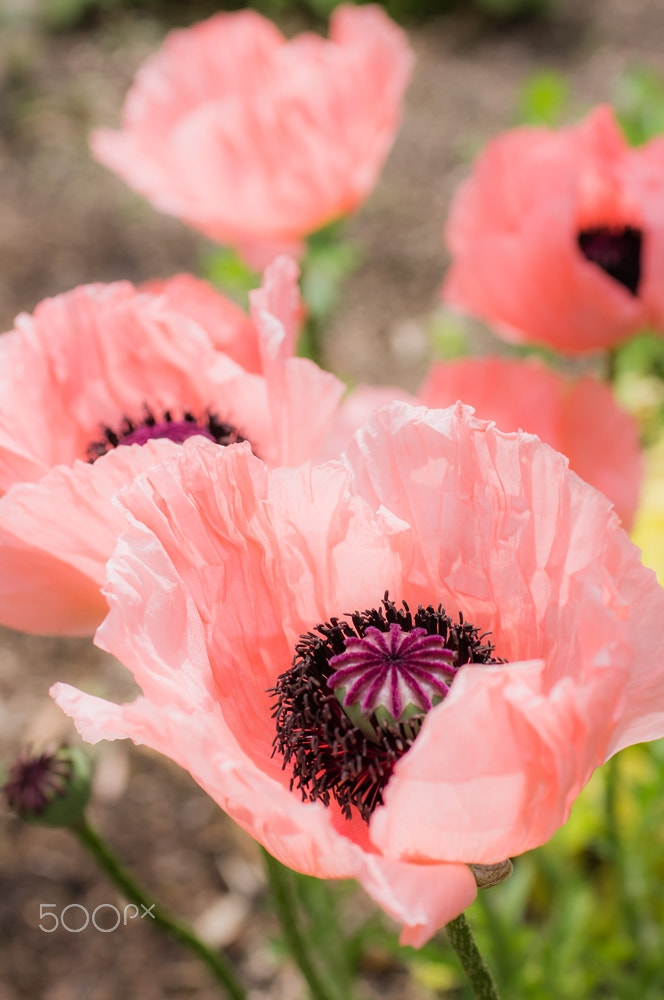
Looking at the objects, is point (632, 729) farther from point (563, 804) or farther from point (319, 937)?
point (319, 937)

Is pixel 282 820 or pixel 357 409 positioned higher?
pixel 282 820

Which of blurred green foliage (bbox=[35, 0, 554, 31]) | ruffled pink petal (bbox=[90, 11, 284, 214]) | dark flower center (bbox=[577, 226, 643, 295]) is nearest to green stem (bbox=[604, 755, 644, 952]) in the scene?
dark flower center (bbox=[577, 226, 643, 295])

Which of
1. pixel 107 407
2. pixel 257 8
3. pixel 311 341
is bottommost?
pixel 257 8

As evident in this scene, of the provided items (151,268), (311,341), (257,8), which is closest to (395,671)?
(311,341)

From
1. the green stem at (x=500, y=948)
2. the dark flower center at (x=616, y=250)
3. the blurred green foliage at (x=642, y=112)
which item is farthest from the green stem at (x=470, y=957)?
the blurred green foliage at (x=642, y=112)

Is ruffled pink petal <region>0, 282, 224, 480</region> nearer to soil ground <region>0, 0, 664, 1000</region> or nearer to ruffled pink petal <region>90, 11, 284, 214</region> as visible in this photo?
ruffled pink petal <region>90, 11, 284, 214</region>

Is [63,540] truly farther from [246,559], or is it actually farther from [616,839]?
[616,839]
